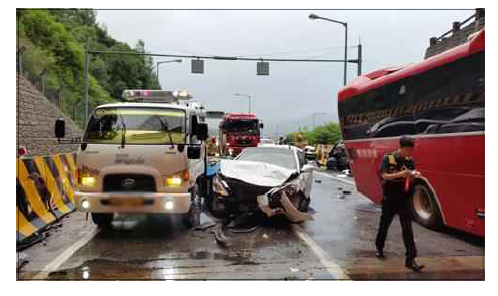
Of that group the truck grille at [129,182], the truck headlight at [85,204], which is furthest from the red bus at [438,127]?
the truck headlight at [85,204]

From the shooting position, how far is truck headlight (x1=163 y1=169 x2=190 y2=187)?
6.83 meters

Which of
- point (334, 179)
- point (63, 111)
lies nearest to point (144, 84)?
point (63, 111)

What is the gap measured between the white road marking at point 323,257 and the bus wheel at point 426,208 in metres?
2.29

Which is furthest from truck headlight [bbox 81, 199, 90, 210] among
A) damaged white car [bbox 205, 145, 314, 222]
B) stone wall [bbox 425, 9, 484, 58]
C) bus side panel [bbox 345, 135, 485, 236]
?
stone wall [bbox 425, 9, 484, 58]

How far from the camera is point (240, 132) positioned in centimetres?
2889

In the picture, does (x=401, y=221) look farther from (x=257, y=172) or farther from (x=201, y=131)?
(x=201, y=131)

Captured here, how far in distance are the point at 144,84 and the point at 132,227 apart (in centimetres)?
4314

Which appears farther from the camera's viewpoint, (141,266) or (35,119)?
(35,119)

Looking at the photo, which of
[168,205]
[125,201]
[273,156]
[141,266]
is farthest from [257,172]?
[141,266]

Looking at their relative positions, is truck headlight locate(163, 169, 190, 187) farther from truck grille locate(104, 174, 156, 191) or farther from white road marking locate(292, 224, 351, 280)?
white road marking locate(292, 224, 351, 280)

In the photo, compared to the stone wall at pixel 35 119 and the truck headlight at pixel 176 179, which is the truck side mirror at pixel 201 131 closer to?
the truck headlight at pixel 176 179

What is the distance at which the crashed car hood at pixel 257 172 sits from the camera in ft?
27.2

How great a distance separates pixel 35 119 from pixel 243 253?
50.9ft

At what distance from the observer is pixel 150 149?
22.5 feet
